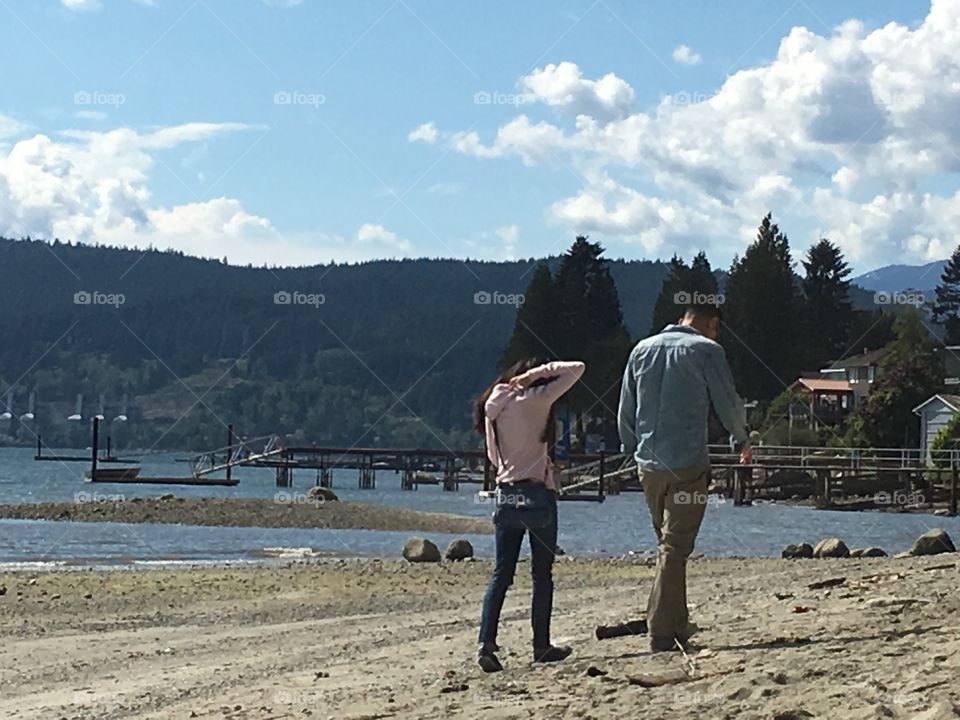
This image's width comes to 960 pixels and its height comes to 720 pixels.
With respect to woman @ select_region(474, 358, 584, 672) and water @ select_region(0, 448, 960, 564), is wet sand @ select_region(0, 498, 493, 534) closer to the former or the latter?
water @ select_region(0, 448, 960, 564)

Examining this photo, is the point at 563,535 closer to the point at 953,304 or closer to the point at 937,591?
the point at 937,591

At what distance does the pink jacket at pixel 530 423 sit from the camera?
369 inches

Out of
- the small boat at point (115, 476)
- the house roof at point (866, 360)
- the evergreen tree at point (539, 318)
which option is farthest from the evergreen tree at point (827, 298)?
the small boat at point (115, 476)

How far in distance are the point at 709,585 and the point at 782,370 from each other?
3334 inches

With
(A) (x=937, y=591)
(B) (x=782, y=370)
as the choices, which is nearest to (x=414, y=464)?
(B) (x=782, y=370)

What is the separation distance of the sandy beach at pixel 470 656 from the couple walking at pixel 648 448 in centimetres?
34

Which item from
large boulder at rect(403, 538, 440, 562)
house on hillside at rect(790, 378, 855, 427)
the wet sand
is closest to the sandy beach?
large boulder at rect(403, 538, 440, 562)

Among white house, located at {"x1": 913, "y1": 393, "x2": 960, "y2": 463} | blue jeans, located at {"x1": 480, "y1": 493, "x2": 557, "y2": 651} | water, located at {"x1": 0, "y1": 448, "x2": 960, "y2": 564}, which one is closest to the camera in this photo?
blue jeans, located at {"x1": 480, "y1": 493, "x2": 557, "y2": 651}

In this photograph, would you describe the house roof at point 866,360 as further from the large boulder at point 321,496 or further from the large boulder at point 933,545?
the large boulder at point 933,545

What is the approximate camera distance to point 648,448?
30.4ft

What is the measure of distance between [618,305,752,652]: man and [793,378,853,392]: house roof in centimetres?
9060

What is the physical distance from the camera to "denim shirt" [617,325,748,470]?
9117 millimetres

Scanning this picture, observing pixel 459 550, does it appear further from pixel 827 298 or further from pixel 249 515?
pixel 827 298

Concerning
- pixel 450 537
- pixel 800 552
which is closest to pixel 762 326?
pixel 450 537
